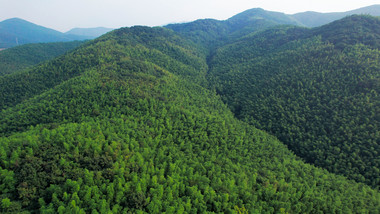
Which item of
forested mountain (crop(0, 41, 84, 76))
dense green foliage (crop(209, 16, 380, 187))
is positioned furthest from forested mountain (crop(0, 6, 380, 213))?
forested mountain (crop(0, 41, 84, 76))

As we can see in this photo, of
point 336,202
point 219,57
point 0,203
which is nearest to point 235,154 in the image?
point 336,202

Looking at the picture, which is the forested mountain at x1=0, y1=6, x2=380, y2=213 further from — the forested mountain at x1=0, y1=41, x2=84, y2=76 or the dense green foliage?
the forested mountain at x1=0, y1=41, x2=84, y2=76

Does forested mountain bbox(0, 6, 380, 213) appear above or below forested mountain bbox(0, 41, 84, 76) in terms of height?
below

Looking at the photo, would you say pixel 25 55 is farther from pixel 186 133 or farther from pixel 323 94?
pixel 323 94

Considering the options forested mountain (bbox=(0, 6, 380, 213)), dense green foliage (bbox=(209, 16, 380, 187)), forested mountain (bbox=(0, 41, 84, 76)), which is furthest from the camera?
forested mountain (bbox=(0, 41, 84, 76))

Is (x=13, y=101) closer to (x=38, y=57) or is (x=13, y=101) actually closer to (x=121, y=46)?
(x=121, y=46)

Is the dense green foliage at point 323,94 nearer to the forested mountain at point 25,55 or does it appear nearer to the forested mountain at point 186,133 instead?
the forested mountain at point 186,133

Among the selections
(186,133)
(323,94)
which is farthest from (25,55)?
(323,94)
